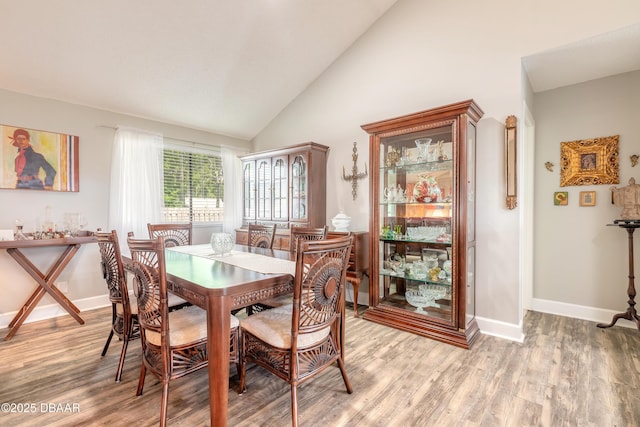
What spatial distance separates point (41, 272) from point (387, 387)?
3573mm

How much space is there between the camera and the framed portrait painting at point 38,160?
2992 mm

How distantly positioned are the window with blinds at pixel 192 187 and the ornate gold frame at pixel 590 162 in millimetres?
4483

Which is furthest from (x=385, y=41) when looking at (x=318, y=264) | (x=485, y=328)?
(x=485, y=328)

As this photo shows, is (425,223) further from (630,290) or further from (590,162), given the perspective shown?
(630,290)

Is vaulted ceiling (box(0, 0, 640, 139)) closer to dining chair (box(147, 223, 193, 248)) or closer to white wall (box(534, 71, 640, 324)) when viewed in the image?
white wall (box(534, 71, 640, 324))

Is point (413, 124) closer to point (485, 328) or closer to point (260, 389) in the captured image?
point (485, 328)

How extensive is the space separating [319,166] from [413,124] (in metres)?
1.41

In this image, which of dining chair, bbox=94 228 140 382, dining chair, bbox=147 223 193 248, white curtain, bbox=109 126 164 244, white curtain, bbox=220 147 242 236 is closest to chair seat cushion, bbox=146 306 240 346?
dining chair, bbox=94 228 140 382

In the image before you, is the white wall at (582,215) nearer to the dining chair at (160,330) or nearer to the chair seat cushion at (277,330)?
the chair seat cushion at (277,330)

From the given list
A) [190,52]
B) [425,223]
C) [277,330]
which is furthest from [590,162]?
[190,52]

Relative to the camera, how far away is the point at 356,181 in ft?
12.4

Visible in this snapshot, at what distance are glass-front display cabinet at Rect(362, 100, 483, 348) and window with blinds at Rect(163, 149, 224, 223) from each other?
2.64 m

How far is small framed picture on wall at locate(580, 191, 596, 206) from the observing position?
313 cm

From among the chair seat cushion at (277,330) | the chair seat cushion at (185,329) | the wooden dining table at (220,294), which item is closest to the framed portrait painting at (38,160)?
the wooden dining table at (220,294)
